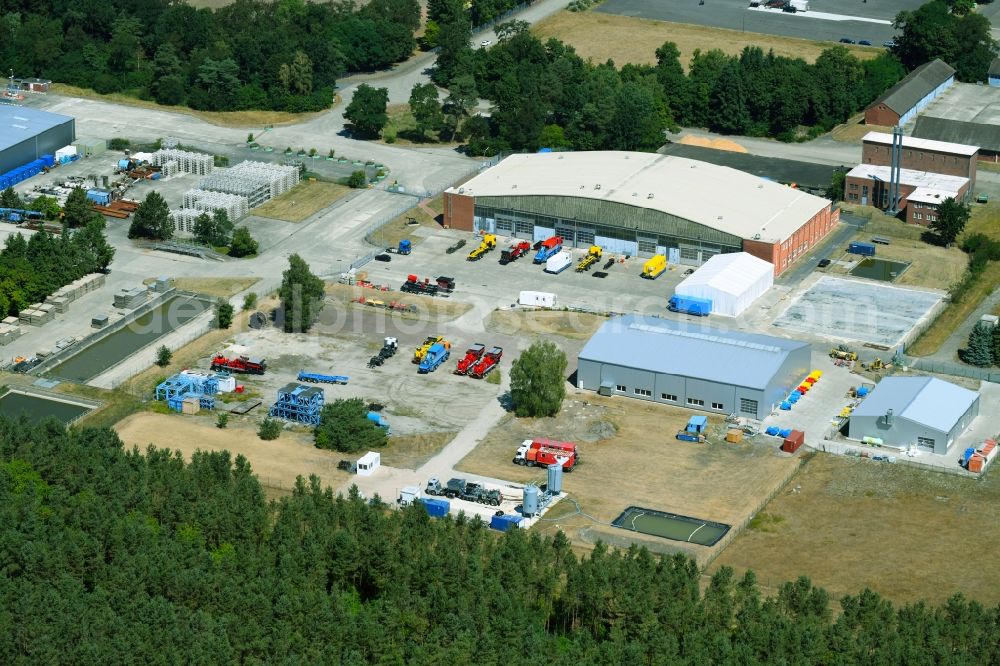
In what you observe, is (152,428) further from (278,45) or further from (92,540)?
(278,45)

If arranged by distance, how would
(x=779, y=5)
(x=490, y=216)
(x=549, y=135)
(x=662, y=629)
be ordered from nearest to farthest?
(x=662, y=629), (x=490, y=216), (x=549, y=135), (x=779, y=5)

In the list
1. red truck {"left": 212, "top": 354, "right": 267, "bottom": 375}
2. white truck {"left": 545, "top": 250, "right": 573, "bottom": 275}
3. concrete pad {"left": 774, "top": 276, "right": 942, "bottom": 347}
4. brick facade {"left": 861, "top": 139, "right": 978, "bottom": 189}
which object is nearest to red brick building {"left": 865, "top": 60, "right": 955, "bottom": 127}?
brick facade {"left": 861, "top": 139, "right": 978, "bottom": 189}

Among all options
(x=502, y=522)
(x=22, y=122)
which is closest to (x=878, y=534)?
(x=502, y=522)

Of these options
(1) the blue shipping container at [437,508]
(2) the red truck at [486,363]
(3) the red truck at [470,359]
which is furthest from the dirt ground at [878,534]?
(3) the red truck at [470,359]

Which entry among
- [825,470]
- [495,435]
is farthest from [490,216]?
[825,470]

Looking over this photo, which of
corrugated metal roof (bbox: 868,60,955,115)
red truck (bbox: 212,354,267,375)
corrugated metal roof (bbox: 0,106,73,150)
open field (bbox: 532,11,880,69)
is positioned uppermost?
open field (bbox: 532,11,880,69)

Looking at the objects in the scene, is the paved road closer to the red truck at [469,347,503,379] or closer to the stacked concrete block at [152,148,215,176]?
the stacked concrete block at [152,148,215,176]
